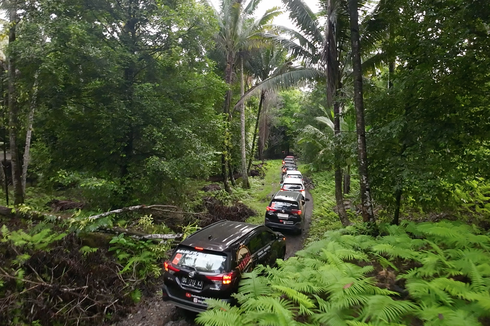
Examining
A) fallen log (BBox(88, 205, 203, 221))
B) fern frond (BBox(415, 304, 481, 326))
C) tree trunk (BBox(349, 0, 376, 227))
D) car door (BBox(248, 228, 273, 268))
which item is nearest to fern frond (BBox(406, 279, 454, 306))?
fern frond (BBox(415, 304, 481, 326))

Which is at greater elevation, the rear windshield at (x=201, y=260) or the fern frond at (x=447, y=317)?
the fern frond at (x=447, y=317)

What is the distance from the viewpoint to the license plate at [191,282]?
4922 mm

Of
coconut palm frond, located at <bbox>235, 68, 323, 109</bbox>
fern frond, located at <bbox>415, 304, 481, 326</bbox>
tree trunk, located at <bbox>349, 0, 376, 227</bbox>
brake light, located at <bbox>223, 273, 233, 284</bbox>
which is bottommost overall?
brake light, located at <bbox>223, 273, 233, 284</bbox>

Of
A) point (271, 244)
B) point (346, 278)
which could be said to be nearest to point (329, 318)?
point (346, 278)

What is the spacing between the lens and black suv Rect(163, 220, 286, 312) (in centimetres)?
483

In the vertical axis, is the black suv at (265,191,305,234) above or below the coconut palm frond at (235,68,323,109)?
below

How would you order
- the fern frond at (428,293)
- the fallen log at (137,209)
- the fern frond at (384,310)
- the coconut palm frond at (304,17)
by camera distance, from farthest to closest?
1. the coconut palm frond at (304,17)
2. the fallen log at (137,209)
3. the fern frond at (428,293)
4. the fern frond at (384,310)

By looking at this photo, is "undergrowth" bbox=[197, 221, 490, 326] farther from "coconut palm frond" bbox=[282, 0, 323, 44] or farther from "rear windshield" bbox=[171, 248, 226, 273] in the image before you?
"coconut palm frond" bbox=[282, 0, 323, 44]

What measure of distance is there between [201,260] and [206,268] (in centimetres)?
19

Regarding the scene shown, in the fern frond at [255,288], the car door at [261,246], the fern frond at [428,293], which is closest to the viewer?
the fern frond at [428,293]

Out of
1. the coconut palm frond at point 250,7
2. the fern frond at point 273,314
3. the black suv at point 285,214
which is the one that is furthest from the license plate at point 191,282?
the coconut palm frond at point 250,7

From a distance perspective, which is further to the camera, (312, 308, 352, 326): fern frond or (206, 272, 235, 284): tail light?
(206, 272, 235, 284): tail light

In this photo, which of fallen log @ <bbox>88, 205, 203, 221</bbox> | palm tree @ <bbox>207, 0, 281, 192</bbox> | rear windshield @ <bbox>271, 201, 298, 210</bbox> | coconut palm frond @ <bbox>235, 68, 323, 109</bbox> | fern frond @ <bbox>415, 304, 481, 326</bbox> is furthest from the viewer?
palm tree @ <bbox>207, 0, 281, 192</bbox>

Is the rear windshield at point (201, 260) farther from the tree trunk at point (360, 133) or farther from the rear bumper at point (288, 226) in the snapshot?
the rear bumper at point (288, 226)
